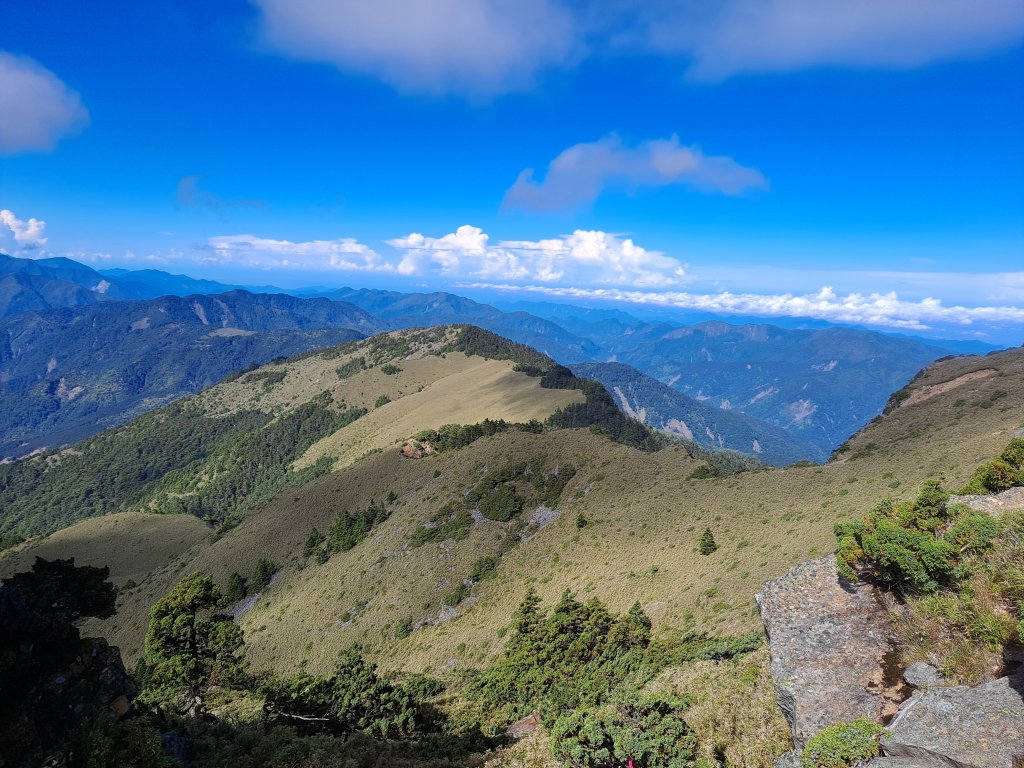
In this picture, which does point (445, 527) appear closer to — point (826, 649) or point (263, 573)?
point (263, 573)

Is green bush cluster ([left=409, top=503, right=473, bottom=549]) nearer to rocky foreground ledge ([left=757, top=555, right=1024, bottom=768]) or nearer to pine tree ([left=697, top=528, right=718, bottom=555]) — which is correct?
pine tree ([left=697, top=528, right=718, bottom=555])

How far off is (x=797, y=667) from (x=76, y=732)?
2561cm

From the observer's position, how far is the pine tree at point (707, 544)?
41031 millimetres

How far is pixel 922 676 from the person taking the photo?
1307cm

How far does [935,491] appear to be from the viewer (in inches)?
729

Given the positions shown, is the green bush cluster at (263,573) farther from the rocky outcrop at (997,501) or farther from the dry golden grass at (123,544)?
the rocky outcrop at (997,501)

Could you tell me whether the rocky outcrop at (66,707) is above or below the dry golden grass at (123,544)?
above

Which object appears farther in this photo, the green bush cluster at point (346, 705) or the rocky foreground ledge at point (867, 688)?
the green bush cluster at point (346, 705)

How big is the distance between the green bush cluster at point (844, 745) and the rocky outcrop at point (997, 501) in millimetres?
11559

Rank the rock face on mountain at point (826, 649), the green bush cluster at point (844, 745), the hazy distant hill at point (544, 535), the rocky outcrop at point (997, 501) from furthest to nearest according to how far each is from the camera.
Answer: the hazy distant hill at point (544, 535) → the rocky outcrop at point (997, 501) → the rock face on mountain at point (826, 649) → the green bush cluster at point (844, 745)

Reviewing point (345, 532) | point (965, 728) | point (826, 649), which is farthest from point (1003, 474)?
point (345, 532)

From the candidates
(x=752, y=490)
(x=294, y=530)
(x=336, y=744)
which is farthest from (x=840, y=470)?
(x=294, y=530)

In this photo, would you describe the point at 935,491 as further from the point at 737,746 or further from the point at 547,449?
the point at 547,449

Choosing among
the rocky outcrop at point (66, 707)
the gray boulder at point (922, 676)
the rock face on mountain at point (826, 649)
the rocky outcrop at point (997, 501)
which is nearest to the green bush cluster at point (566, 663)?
the rock face on mountain at point (826, 649)
